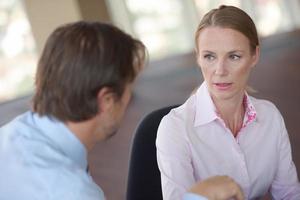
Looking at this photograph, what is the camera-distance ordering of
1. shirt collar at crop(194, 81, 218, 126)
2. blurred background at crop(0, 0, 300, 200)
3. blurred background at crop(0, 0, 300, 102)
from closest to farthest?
shirt collar at crop(194, 81, 218, 126), blurred background at crop(0, 0, 300, 200), blurred background at crop(0, 0, 300, 102)

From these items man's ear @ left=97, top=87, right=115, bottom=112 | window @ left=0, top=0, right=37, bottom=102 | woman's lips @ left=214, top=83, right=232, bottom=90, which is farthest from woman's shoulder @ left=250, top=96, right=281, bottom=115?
window @ left=0, top=0, right=37, bottom=102

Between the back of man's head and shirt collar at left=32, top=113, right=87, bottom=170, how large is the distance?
0.02 metres

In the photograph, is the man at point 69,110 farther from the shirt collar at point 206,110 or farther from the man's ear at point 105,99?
the shirt collar at point 206,110

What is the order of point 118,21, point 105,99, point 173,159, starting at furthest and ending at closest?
point 118,21 → point 173,159 → point 105,99

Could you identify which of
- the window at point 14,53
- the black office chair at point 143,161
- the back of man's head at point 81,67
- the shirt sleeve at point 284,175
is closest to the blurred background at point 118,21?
the window at point 14,53

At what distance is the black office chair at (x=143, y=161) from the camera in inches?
57.2

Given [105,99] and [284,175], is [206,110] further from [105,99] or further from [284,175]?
[105,99]

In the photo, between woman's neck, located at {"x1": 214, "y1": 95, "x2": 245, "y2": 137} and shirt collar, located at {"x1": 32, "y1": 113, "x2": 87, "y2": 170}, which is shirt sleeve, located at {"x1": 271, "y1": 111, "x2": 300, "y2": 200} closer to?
woman's neck, located at {"x1": 214, "y1": 95, "x2": 245, "y2": 137}

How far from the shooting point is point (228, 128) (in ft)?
4.72

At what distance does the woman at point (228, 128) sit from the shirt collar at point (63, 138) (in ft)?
1.44

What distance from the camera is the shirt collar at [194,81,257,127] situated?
1.41 metres

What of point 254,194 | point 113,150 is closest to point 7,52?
point 113,150

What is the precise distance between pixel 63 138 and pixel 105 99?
4.7 inches

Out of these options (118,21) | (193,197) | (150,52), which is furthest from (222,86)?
(150,52)
